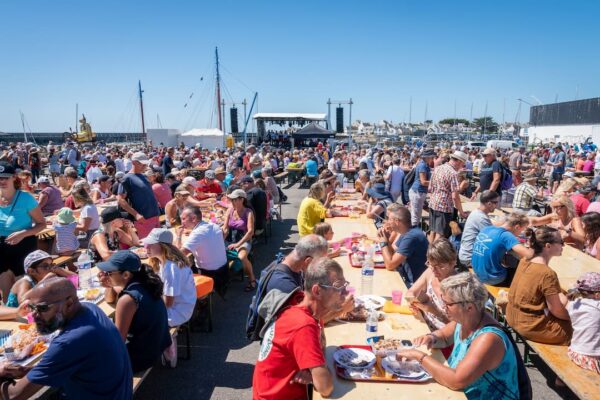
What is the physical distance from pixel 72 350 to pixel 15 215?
111 inches

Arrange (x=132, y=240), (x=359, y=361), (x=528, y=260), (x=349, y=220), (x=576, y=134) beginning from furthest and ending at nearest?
1. (x=576, y=134)
2. (x=349, y=220)
3. (x=132, y=240)
4. (x=528, y=260)
5. (x=359, y=361)

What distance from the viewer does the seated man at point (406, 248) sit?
4098 mm

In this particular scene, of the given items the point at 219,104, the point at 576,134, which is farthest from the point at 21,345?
the point at 576,134

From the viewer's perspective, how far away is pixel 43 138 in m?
58.6

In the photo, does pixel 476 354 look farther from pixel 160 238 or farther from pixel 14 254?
pixel 14 254

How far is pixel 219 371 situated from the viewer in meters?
3.80

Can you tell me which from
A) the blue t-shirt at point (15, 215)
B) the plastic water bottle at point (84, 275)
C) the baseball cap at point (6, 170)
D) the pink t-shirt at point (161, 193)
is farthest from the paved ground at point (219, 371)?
the pink t-shirt at point (161, 193)

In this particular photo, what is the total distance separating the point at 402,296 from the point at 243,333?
6.45 ft

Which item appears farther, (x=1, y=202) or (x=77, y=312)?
(x=1, y=202)

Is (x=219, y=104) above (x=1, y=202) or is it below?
above

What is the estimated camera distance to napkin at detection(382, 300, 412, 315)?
3.29 m

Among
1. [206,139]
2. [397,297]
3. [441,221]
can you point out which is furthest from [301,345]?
[206,139]

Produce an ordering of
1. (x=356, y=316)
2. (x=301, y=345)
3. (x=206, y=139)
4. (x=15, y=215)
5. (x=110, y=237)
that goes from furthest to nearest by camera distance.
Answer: (x=206, y=139) → (x=110, y=237) → (x=15, y=215) → (x=356, y=316) → (x=301, y=345)

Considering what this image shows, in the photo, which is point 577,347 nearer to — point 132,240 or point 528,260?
point 528,260
